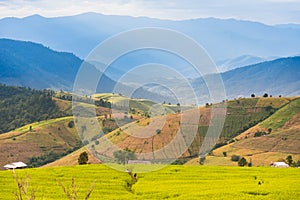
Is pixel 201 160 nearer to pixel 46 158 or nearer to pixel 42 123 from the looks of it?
pixel 46 158

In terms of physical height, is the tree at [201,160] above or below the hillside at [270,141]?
below

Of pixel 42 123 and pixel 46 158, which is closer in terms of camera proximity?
pixel 46 158

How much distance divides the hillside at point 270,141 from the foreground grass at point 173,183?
83.7 metres

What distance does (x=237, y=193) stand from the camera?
28781 mm

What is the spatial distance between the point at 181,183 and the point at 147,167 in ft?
28.7

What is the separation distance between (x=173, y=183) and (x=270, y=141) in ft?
378

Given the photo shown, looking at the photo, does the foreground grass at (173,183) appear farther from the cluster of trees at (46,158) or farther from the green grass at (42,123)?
the green grass at (42,123)

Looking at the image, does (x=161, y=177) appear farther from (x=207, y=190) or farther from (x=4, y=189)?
(x=4, y=189)

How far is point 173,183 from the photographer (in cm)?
3603

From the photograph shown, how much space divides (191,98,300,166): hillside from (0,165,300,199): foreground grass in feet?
275

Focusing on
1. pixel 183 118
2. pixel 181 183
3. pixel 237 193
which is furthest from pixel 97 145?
pixel 237 193

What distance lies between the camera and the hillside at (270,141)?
5118 inches

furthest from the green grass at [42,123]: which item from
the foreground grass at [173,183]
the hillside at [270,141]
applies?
the foreground grass at [173,183]

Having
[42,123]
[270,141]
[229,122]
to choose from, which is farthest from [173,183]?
[42,123]
